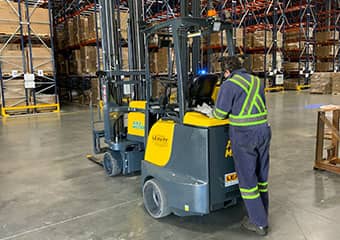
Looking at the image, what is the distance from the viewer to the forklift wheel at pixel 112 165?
14.5 feet

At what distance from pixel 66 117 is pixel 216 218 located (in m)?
8.27

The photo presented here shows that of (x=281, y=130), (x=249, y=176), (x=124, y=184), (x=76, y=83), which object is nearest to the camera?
(x=249, y=176)

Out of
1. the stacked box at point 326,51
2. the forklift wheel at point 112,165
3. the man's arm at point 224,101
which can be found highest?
the stacked box at point 326,51

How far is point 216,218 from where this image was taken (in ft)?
10.3

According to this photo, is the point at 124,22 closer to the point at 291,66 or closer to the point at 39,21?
the point at 39,21

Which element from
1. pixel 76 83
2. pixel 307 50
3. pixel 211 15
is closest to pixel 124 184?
pixel 211 15

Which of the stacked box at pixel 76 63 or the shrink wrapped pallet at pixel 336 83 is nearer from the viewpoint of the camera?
the stacked box at pixel 76 63

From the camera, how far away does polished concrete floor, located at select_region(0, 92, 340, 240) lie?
9.46 ft

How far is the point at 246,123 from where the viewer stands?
8.29ft

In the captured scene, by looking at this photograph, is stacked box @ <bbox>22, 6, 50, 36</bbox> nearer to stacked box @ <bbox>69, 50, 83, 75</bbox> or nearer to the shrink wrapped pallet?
stacked box @ <bbox>69, 50, 83, 75</bbox>

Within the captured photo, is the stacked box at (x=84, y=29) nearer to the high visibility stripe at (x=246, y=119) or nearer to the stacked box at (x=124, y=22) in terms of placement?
the stacked box at (x=124, y=22)

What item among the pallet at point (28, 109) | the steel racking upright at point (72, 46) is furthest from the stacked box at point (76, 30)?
the pallet at point (28, 109)

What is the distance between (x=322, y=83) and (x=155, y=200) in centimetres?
1516

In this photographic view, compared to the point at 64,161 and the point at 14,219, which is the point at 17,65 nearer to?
the point at 64,161
